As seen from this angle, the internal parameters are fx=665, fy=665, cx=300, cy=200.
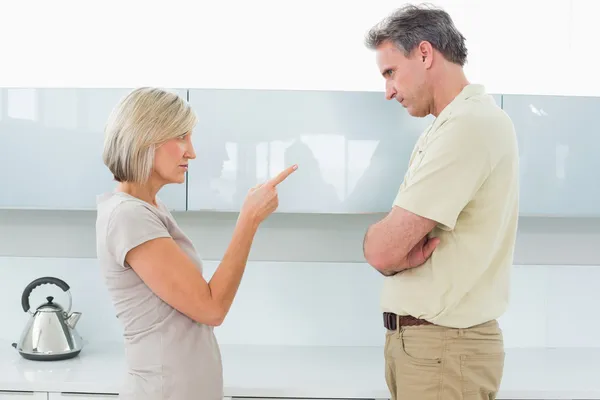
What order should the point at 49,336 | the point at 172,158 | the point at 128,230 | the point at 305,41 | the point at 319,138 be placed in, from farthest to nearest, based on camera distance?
the point at 305,41, the point at 49,336, the point at 319,138, the point at 172,158, the point at 128,230

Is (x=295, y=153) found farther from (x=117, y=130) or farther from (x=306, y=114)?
(x=117, y=130)

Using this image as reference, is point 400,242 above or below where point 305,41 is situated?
below

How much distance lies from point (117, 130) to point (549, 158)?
140 cm

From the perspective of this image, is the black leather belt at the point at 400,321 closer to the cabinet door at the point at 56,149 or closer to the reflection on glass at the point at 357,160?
the reflection on glass at the point at 357,160

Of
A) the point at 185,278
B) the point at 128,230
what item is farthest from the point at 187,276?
the point at 128,230

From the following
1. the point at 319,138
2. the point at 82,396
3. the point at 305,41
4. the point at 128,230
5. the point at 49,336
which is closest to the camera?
the point at 128,230

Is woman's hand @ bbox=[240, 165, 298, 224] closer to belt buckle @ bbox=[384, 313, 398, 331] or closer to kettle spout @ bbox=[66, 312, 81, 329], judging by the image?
belt buckle @ bbox=[384, 313, 398, 331]

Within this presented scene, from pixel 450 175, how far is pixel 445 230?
0.14 m

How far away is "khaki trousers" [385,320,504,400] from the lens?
1.49 meters

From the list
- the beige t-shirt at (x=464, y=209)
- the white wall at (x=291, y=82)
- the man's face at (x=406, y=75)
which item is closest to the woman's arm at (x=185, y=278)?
the beige t-shirt at (x=464, y=209)

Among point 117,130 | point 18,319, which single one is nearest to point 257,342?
point 18,319

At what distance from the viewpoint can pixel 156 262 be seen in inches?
55.4

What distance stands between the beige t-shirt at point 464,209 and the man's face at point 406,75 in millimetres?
95

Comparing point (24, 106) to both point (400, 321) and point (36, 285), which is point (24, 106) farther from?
point (400, 321)
